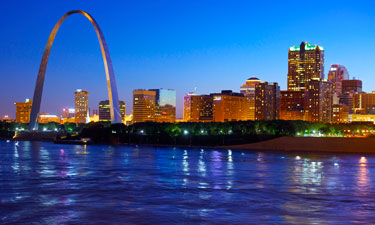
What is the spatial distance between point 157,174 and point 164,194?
12075 millimetres

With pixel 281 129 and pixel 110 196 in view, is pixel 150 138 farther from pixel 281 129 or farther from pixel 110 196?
pixel 110 196

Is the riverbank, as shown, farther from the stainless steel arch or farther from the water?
the water

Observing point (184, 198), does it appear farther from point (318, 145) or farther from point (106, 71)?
point (106, 71)

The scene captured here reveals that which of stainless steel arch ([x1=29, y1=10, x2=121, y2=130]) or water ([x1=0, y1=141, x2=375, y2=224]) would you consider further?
stainless steel arch ([x1=29, y1=10, x2=121, y2=130])

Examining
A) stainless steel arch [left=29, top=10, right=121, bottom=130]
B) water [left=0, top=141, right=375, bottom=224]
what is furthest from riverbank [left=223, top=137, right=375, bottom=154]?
water [left=0, top=141, right=375, bottom=224]

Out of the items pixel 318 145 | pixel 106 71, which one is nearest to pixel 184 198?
pixel 318 145

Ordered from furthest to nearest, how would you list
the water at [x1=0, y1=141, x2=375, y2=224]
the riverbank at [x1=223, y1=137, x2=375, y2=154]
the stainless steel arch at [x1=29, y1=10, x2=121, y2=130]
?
the stainless steel arch at [x1=29, y1=10, x2=121, y2=130] < the riverbank at [x1=223, y1=137, x2=375, y2=154] < the water at [x1=0, y1=141, x2=375, y2=224]

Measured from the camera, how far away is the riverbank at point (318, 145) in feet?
279

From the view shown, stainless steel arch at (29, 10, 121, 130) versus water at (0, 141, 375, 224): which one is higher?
stainless steel arch at (29, 10, 121, 130)

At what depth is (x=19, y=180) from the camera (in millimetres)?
33250

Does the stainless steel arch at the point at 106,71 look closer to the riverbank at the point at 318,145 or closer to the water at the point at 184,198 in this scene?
the riverbank at the point at 318,145

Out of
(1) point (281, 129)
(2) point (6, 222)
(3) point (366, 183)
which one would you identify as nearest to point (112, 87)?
(1) point (281, 129)

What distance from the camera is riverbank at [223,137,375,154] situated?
8519 centimetres

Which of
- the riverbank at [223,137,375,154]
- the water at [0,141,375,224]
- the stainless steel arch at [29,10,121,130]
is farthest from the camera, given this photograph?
the stainless steel arch at [29,10,121,130]
